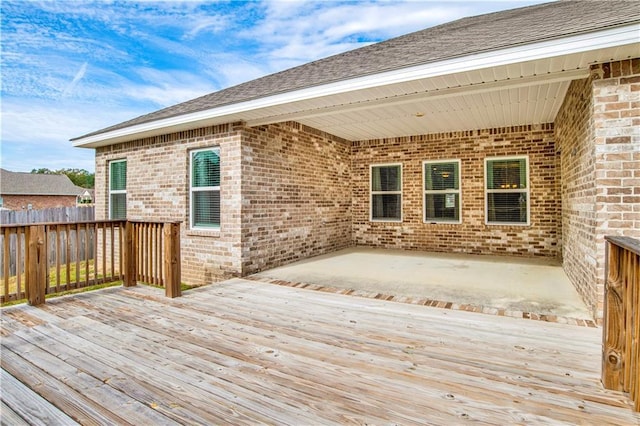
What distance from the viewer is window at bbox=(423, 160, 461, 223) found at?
7.55m

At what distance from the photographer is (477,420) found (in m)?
1.71

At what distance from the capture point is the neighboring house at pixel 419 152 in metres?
3.12

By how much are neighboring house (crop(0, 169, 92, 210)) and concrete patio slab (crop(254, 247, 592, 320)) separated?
1113 inches

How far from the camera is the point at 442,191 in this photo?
768cm

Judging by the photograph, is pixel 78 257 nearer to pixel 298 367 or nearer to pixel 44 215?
pixel 298 367

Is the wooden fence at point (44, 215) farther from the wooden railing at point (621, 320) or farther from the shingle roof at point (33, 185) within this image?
the shingle roof at point (33, 185)

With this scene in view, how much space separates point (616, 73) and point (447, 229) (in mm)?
4817


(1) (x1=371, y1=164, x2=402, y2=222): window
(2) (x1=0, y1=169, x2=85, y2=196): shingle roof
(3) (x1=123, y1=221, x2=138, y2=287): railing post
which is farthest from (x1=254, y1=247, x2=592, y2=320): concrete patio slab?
(2) (x1=0, y1=169, x2=85, y2=196): shingle roof

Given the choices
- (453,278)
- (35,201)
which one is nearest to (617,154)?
(453,278)

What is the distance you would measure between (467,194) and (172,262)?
6.35m

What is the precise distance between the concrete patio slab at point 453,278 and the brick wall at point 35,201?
27.7 m

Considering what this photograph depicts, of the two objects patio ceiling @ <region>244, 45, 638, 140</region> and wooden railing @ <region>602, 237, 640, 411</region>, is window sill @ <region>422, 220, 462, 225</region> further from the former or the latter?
wooden railing @ <region>602, 237, 640, 411</region>

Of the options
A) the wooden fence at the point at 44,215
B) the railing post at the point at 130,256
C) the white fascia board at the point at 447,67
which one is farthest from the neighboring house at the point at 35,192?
the white fascia board at the point at 447,67

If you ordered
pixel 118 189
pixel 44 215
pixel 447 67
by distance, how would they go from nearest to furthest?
pixel 447 67 → pixel 118 189 → pixel 44 215
